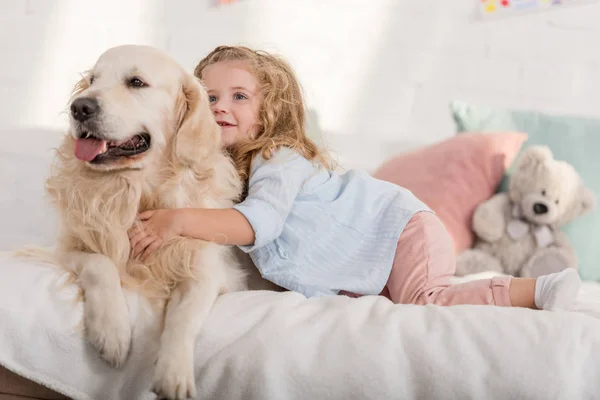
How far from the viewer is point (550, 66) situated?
264cm

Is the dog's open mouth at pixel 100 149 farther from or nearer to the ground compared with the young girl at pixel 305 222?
farther from the ground

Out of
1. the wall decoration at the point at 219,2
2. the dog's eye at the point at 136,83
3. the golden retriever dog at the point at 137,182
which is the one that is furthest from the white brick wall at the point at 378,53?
the dog's eye at the point at 136,83

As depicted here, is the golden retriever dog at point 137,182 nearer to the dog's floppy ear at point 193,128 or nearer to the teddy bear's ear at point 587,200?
the dog's floppy ear at point 193,128

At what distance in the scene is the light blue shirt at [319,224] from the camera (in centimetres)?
139

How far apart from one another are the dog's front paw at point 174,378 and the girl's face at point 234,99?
644 mm

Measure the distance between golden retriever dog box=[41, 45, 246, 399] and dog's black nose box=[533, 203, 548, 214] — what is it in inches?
41.1

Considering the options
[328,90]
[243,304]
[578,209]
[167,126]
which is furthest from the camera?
[328,90]

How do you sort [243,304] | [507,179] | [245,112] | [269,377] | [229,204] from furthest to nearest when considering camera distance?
[507,179] → [245,112] → [229,204] → [243,304] → [269,377]

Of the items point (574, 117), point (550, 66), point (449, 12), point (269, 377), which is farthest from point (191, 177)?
point (550, 66)

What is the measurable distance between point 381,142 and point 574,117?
70 centimetres

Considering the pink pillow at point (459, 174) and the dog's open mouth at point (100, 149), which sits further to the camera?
the pink pillow at point (459, 174)

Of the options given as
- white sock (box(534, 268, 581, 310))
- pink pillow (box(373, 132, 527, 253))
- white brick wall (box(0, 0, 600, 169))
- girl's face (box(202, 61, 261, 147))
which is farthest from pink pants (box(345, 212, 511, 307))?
white brick wall (box(0, 0, 600, 169))

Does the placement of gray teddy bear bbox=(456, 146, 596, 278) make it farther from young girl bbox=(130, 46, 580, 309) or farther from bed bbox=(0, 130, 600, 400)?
bed bbox=(0, 130, 600, 400)

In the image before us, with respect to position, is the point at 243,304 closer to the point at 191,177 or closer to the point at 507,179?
the point at 191,177
